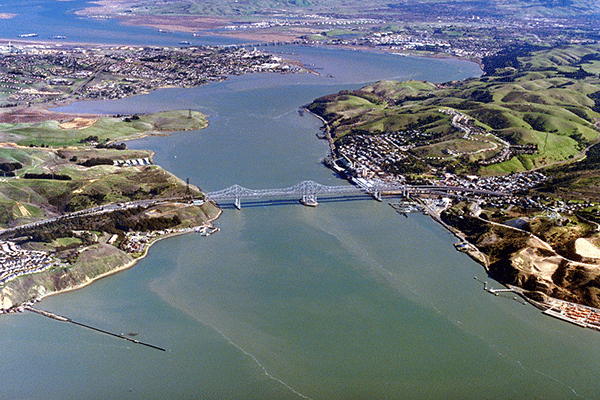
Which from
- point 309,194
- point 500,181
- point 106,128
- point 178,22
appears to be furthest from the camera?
point 178,22

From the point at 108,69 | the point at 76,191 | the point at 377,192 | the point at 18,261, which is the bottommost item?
the point at 18,261

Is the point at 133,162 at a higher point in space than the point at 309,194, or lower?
higher

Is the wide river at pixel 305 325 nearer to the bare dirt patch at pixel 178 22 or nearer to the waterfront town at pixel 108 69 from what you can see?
the waterfront town at pixel 108 69

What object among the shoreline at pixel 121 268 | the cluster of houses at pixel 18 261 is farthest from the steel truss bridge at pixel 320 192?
the cluster of houses at pixel 18 261

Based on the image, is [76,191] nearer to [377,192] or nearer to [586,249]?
[377,192]

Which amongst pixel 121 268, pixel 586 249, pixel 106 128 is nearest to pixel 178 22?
pixel 106 128

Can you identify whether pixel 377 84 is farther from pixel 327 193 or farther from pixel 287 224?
pixel 287 224

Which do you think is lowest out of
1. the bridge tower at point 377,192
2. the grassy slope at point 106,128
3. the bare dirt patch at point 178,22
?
the bridge tower at point 377,192
